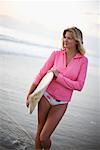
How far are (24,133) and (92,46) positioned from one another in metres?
0.84

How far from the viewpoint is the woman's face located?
2.16 metres

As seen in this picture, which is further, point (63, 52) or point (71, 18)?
point (71, 18)

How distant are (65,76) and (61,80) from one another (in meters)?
0.05

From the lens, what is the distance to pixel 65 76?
7.07 ft

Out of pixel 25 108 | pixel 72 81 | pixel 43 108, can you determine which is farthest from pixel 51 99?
pixel 25 108

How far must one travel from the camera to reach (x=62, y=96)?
220 cm

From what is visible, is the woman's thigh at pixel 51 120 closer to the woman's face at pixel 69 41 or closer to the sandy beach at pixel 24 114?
the sandy beach at pixel 24 114

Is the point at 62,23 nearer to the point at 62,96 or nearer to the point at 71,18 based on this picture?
the point at 71,18

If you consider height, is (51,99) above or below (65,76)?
below

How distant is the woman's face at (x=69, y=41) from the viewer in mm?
2156

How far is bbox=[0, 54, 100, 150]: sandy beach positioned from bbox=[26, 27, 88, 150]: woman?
0.19m

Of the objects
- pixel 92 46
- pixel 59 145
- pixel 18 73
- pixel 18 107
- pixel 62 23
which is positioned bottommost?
pixel 59 145

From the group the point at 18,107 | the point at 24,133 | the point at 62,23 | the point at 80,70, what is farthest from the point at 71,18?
the point at 24,133

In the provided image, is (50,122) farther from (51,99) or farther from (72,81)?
(72,81)
